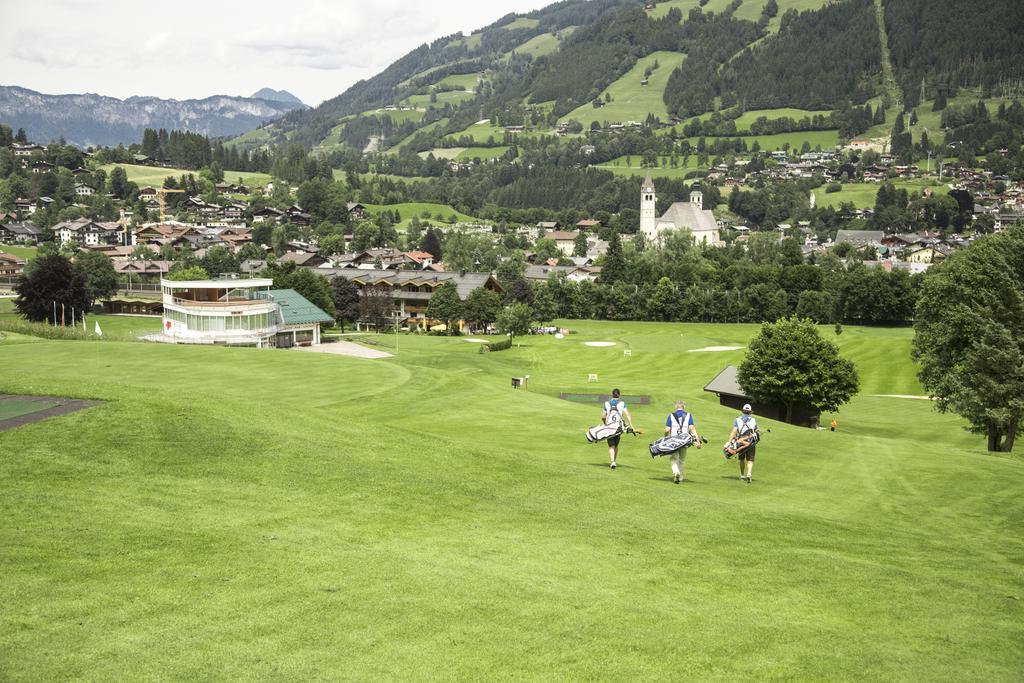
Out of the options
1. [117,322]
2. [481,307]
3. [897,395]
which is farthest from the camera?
[481,307]

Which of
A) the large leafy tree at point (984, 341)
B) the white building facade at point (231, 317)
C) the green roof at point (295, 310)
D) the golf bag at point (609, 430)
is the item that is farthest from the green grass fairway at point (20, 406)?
the green roof at point (295, 310)

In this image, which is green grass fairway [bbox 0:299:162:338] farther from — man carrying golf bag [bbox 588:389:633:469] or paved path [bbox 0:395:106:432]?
man carrying golf bag [bbox 588:389:633:469]

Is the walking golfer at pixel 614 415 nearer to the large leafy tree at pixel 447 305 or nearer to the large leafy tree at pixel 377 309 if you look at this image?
the large leafy tree at pixel 447 305

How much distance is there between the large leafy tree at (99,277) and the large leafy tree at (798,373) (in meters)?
99.8

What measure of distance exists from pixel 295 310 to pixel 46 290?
3469 cm

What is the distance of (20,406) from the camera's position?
24141 millimetres

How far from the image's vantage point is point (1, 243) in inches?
7859

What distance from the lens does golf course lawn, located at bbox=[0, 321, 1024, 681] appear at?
11219mm

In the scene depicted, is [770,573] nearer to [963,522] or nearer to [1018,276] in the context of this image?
[963,522]

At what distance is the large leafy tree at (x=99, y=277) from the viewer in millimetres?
126375

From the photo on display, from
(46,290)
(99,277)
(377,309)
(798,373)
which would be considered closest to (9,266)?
(99,277)

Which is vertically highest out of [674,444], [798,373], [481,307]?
[674,444]

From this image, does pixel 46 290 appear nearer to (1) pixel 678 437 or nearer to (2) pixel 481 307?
(2) pixel 481 307

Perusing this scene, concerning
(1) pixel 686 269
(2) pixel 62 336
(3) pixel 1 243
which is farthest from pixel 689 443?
(3) pixel 1 243
